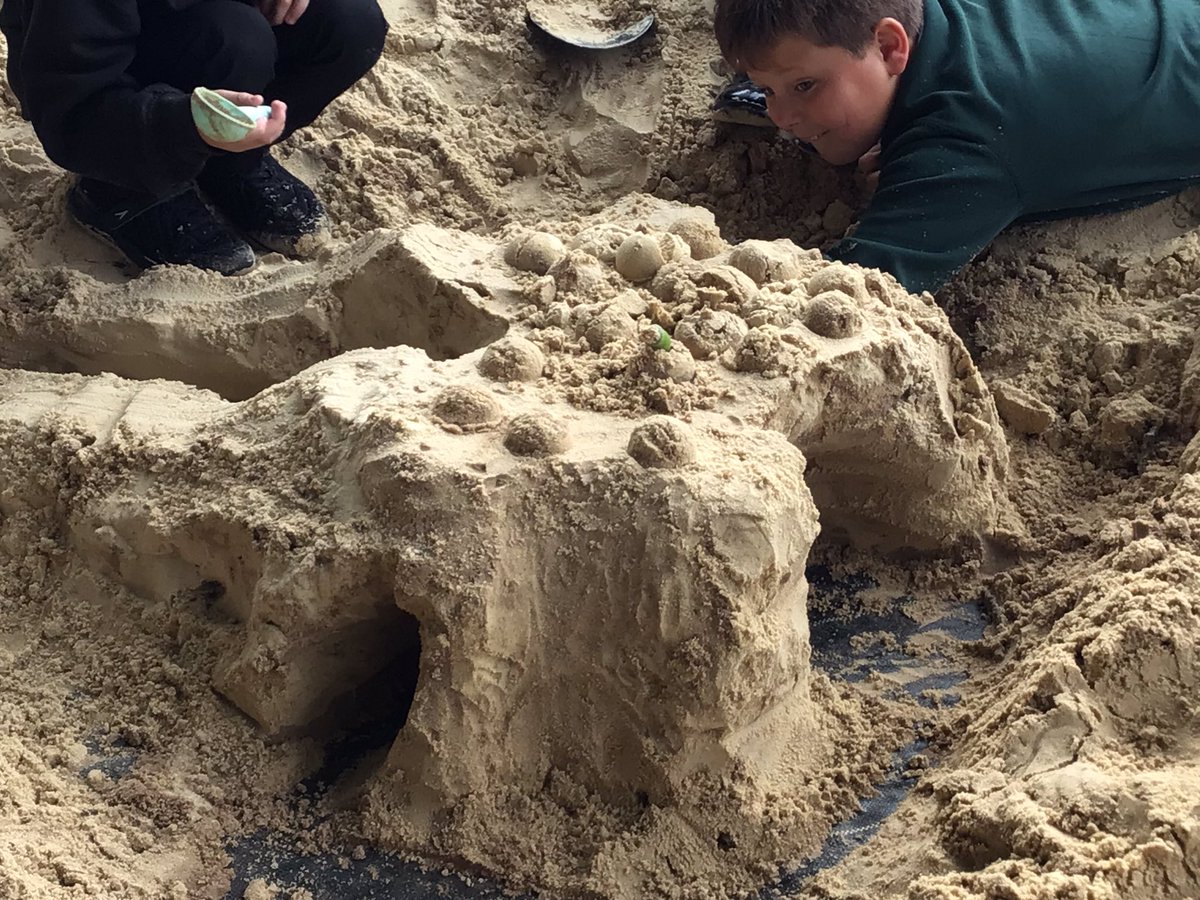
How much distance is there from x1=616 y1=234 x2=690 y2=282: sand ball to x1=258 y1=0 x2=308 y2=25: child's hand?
87 centimetres

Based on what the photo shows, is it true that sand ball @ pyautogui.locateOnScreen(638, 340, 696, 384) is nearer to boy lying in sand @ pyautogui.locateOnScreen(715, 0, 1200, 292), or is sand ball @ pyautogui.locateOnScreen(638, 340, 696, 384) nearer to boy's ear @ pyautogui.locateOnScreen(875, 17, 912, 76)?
boy lying in sand @ pyautogui.locateOnScreen(715, 0, 1200, 292)

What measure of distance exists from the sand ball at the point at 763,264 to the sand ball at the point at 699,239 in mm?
90

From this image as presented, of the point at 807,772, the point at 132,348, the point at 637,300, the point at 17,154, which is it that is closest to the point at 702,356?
the point at 637,300

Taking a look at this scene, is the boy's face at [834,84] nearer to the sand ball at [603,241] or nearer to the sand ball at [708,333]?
the sand ball at [603,241]

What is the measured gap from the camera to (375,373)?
1.43 meters

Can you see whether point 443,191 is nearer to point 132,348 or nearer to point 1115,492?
point 132,348

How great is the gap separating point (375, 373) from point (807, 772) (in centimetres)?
72

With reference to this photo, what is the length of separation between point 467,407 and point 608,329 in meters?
0.24

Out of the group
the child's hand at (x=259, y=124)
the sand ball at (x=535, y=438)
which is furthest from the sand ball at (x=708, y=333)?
the child's hand at (x=259, y=124)

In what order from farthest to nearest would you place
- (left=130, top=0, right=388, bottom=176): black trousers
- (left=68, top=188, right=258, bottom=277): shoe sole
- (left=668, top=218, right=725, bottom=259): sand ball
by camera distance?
(left=68, top=188, right=258, bottom=277): shoe sole, (left=130, top=0, right=388, bottom=176): black trousers, (left=668, top=218, right=725, bottom=259): sand ball

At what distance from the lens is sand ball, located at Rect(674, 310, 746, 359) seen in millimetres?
1430

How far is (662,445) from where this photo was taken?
1.23 metres

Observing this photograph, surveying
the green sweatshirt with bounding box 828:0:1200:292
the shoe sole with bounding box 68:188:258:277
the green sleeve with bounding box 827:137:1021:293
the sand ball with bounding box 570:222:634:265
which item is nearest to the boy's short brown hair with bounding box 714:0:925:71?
the green sweatshirt with bounding box 828:0:1200:292

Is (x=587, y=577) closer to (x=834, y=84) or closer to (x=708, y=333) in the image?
(x=708, y=333)
